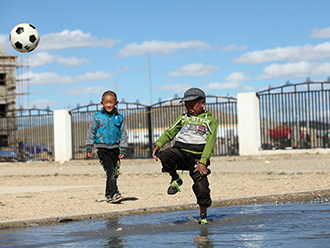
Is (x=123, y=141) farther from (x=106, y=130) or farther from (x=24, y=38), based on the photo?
(x=24, y=38)

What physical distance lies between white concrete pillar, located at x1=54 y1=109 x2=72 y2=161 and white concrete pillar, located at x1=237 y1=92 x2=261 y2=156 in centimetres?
951

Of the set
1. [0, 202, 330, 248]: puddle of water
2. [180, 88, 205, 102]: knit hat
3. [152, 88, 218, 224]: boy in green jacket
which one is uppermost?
[180, 88, 205, 102]: knit hat

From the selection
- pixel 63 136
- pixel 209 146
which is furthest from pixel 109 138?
pixel 63 136

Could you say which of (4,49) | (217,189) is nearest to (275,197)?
(217,189)

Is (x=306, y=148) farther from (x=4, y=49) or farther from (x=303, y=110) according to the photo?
(x=4, y=49)

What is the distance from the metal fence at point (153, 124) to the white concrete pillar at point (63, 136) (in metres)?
0.37

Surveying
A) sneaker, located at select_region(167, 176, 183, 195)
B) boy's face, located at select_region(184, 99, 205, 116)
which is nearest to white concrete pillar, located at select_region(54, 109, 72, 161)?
sneaker, located at select_region(167, 176, 183, 195)

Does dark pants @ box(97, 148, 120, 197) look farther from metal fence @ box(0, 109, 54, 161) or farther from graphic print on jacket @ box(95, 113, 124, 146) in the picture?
metal fence @ box(0, 109, 54, 161)

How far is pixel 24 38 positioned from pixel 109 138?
5.49 meters

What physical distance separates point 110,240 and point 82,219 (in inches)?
69.7

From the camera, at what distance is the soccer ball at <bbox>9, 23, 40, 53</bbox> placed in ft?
38.9

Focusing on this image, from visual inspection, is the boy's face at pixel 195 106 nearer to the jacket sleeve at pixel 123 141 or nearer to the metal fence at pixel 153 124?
the jacket sleeve at pixel 123 141

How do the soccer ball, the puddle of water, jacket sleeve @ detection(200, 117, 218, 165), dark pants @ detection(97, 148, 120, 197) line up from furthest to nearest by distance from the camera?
the soccer ball, dark pants @ detection(97, 148, 120, 197), jacket sleeve @ detection(200, 117, 218, 165), the puddle of water

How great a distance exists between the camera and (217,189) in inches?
368
